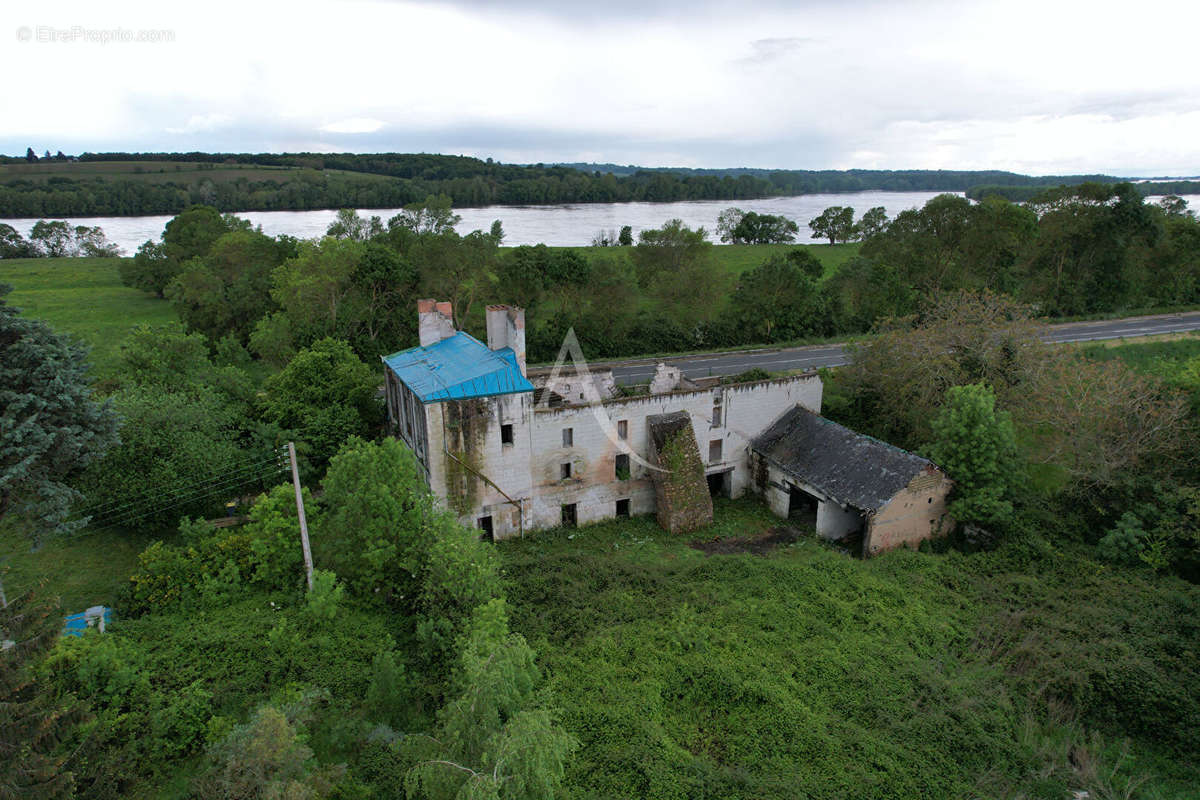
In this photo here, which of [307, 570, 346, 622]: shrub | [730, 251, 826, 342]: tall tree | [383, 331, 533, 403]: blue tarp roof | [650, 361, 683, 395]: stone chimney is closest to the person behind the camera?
[307, 570, 346, 622]: shrub

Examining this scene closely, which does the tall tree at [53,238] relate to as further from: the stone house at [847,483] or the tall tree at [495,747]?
the tall tree at [495,747]

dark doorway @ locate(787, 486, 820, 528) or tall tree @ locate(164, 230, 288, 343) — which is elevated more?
tall tree @ locate(164, 230, 288, 343)

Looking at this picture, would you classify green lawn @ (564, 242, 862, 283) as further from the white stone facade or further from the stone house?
the stone house

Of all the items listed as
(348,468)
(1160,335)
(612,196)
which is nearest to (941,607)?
(348,468)

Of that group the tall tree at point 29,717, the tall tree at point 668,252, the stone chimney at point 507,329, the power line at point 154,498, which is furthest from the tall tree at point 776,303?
the tall tree at point 29,717

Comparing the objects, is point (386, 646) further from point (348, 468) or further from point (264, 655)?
point (348, 468)

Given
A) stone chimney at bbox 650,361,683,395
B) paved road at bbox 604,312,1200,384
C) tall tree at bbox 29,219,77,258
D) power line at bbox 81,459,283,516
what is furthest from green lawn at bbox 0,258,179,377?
stone chimney at bbox 650,361,683,395

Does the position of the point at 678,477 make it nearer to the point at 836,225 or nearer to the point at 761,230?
the point at 761,230
